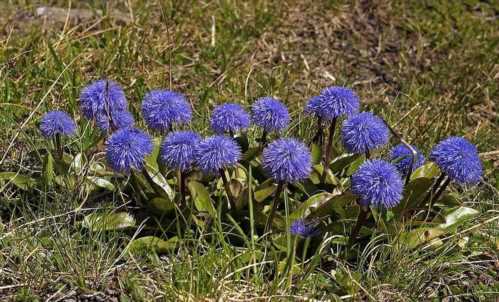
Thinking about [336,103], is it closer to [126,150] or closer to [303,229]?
[303,229]

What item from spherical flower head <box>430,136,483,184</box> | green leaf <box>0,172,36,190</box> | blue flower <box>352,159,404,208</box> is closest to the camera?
blue flower <box>352,159,404,208</box>

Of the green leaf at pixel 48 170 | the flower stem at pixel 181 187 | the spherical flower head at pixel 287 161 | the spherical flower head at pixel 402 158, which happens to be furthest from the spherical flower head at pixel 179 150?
the spherical flower head at pixel 402 158

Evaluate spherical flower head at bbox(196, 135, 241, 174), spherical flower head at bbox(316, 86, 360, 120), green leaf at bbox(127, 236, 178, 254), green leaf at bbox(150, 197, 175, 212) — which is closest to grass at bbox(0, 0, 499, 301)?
green leaf at bbox(127, 236, 178, 254)

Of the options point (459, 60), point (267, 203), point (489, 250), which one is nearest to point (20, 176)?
point (267, 203)

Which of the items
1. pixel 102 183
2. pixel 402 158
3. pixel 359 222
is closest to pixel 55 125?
pixel 102 183

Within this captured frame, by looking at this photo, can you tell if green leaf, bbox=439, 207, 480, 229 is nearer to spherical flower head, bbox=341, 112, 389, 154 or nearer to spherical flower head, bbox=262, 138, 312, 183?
spherical flower head, bbox=341, 112, 389, 154

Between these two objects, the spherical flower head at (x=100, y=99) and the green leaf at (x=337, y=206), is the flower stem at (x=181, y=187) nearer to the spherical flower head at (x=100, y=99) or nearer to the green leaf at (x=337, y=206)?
the spherical flower head at (x=100, y=99)
